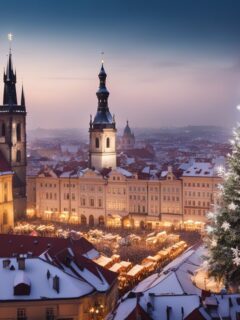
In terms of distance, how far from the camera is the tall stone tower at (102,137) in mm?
77062

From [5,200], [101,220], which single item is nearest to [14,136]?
[5,200]

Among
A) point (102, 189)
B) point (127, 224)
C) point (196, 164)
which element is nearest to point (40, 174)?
point (102, 189)

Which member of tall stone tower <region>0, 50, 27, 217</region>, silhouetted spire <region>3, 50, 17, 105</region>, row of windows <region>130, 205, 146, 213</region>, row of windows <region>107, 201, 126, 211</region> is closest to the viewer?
row of windows <region>130, 205, 146, 213</region>

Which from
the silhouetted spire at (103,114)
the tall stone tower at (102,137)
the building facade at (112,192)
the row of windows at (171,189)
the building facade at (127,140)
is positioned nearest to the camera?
the building facade at (112,192)

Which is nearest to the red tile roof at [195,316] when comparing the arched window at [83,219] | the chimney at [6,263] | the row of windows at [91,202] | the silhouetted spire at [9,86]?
the chimney at [6,263]

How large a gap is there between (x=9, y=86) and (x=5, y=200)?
16760 mm

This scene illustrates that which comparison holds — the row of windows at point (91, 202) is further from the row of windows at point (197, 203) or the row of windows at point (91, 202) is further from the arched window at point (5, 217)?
the arched window at point (5, 217)

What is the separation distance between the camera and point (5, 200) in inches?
2468

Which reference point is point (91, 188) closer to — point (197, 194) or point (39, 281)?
point (197, 194)

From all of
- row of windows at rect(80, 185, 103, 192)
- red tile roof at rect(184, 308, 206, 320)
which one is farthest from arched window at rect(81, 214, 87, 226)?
red tile roof at rect(184, 308, 206, 320)

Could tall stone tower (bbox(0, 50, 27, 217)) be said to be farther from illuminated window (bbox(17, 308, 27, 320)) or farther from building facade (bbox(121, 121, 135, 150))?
building facade (bbox(121, 121, 135, 150))

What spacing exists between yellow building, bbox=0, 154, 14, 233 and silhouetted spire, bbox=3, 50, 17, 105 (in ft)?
37.5

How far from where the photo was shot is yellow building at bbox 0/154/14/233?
61.9m

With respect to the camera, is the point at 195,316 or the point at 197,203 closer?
the point at 195,316
